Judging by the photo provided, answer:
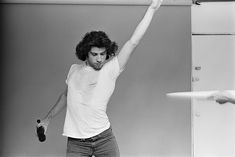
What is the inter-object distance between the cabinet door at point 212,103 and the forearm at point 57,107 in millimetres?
596

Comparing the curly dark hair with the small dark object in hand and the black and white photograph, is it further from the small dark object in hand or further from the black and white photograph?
the small dark object in hand

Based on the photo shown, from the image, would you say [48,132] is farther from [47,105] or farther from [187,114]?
[187,114]

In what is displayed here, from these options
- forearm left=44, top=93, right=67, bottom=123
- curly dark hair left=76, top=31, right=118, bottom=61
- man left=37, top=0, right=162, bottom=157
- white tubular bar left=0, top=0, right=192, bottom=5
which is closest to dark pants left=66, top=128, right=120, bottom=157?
man left=37, top=0, right=162, bottom=157

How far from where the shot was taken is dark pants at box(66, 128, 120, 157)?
1192mm

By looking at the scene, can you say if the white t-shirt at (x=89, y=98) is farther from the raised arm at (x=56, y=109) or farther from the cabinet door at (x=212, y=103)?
the cabinet door at (x=212, y=103)

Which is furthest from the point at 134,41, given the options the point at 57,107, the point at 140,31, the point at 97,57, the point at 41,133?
the point at 41,133

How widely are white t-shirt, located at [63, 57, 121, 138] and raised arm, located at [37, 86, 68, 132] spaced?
0.14 feet

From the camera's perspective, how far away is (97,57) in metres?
1.34

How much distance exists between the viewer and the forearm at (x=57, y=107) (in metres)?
1.36

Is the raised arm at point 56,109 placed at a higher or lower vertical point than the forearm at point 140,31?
lower

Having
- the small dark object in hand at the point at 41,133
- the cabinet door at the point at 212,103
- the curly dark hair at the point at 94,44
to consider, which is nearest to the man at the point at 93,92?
the curly dark hair at the point at 94,44

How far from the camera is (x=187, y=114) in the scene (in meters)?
1.50

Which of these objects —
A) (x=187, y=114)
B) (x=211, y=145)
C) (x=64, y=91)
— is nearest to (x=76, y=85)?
(x=64, y=91)

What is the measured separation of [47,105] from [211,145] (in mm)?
787
